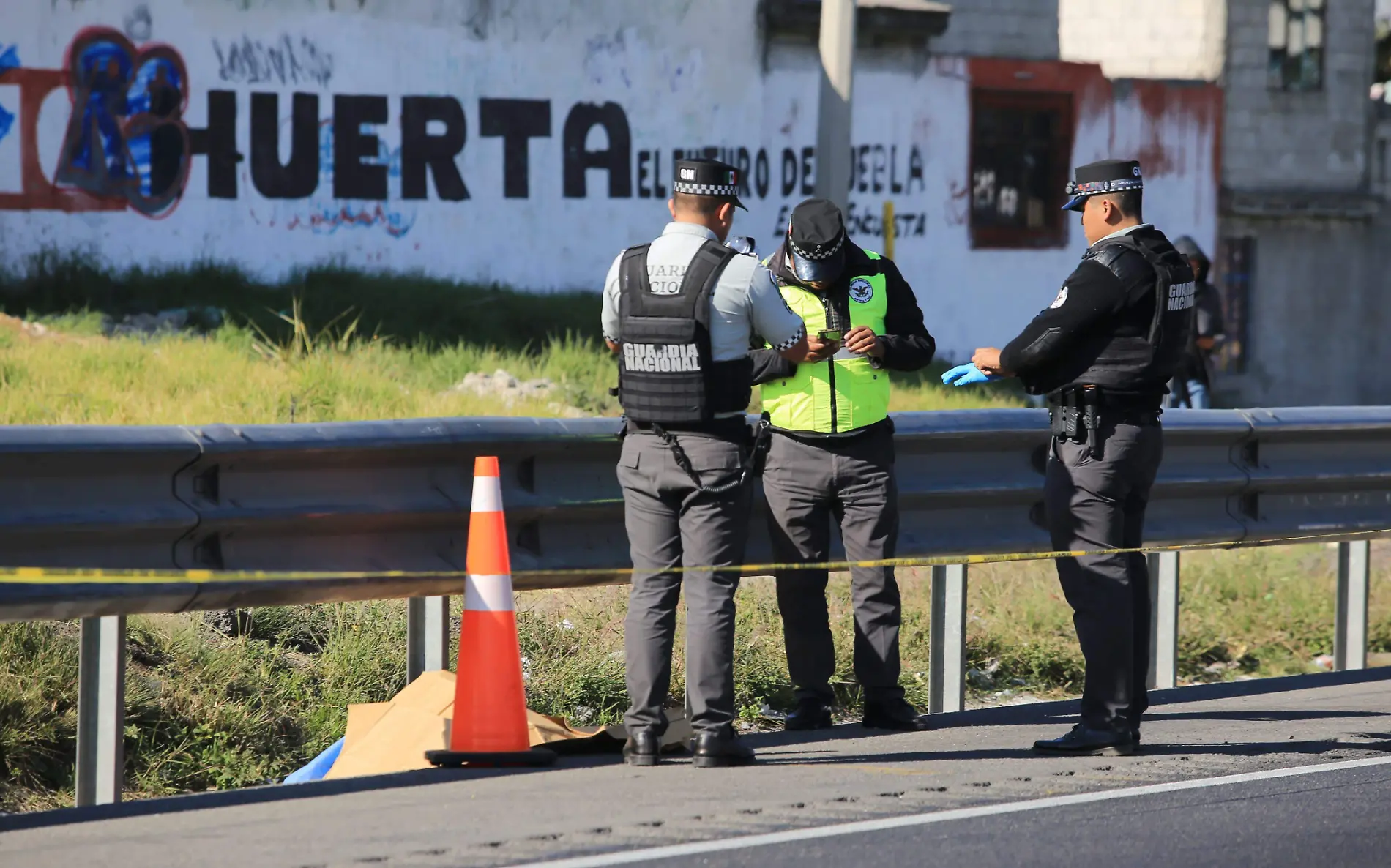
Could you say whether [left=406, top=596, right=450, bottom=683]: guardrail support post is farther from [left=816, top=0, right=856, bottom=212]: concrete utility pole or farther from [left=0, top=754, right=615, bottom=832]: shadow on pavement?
[left=816, top=0, right=856, bottom=212]: concrete utility pole

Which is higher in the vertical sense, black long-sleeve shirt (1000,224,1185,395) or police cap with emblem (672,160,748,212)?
police cap with emblem (672,160,748,212)

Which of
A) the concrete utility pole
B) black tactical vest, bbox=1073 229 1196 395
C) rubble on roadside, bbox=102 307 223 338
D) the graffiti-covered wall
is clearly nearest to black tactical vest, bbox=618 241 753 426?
black tactical vest, bbox=1073 229 1196 395

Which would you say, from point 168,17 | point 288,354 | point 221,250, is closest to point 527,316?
point 221,250

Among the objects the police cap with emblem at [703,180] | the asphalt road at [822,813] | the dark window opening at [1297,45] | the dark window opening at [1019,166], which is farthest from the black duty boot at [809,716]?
the dark window opening at [1297,45]

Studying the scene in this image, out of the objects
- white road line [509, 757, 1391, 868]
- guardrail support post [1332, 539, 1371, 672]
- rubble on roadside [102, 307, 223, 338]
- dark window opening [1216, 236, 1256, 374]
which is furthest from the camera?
dark window opening [1216, 236, 1256, 374]

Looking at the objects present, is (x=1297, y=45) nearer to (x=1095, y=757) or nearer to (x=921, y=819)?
(x=1095, y=757)

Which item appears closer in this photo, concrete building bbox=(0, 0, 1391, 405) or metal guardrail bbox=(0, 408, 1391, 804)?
metal guardrail bbox=(0, 408, 1391, 804)

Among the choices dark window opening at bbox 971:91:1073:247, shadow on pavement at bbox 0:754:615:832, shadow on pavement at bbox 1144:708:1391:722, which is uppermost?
dark window opening at bbox 971:91:1073:247

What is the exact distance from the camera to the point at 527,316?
1992 centimetres

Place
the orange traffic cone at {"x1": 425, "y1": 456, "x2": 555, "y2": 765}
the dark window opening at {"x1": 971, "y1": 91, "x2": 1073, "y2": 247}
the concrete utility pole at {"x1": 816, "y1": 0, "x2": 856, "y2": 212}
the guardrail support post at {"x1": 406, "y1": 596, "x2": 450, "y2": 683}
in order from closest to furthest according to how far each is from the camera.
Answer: the orange traffic cone at {"x1": 425, "y1": 456, "x2": 555, "y2": 765} → the guardrail support post at {"x1": 406, "y1": 596, "x2": 450, "y2": 683} → the concrete utility pole at {"x1": 816, "y1": 0, "x2": 856, "y2": 212} → the dark window opening at {"x1": 971, "y1": 91, "x2": 1073, "y2": 247}

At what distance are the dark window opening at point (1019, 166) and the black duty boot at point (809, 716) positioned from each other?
18759 mm

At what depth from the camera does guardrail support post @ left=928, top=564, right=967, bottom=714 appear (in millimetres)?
7707

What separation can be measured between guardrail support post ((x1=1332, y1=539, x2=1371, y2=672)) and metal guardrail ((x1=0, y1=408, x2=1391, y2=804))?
0.27 feet

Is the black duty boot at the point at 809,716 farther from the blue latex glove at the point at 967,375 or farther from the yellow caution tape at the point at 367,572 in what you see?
the blue latex glove at the point at 967,375
